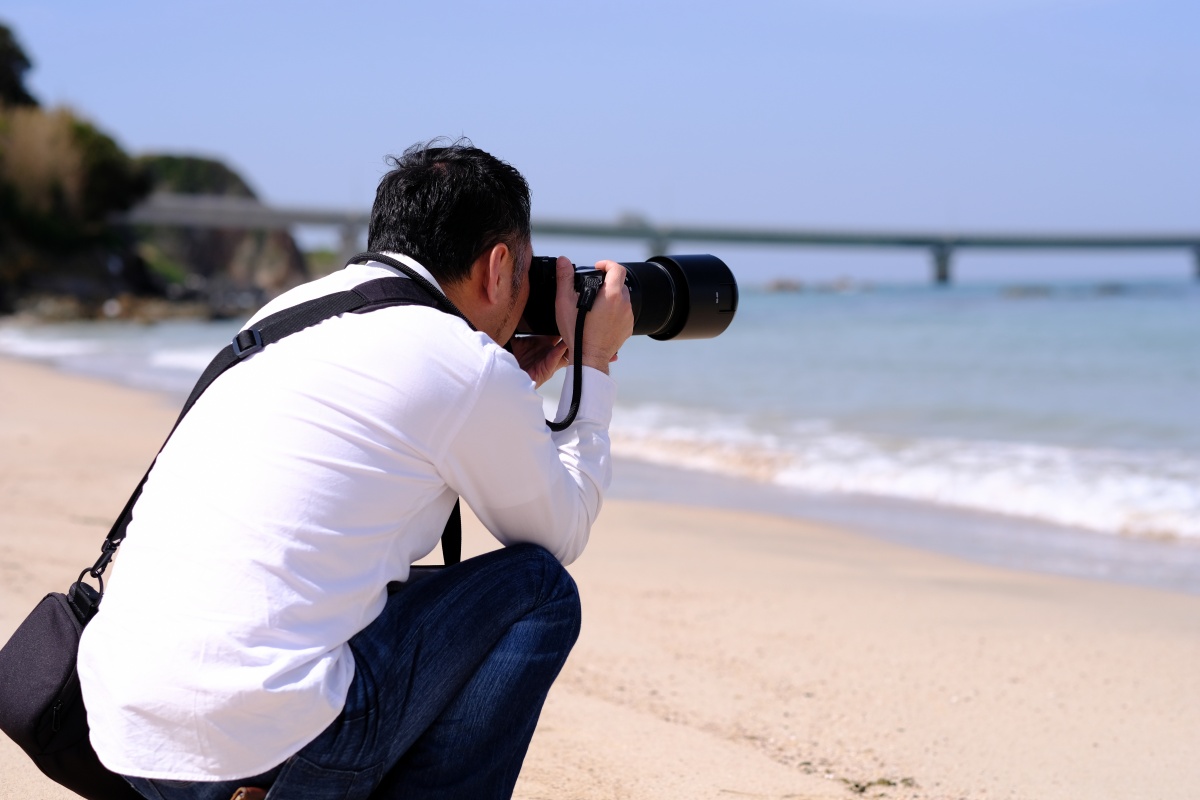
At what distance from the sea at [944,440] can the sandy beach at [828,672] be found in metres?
0.78

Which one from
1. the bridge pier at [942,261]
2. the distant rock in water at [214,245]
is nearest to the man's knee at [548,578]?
the bridge pier at [942,261]

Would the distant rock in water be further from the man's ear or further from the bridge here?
the man's ear

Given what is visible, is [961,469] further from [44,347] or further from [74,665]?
[44,347]

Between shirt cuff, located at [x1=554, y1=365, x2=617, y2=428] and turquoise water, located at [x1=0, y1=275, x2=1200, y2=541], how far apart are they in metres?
3.73

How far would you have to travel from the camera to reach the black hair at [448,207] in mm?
1288

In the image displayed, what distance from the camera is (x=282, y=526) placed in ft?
3.69

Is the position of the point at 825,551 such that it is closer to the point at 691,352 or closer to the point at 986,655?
the point at 986,655

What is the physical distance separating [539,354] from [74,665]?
718 millimetres

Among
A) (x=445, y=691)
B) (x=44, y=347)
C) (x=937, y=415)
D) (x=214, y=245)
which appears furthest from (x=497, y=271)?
(x=214, y=245)

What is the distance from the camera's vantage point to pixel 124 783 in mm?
1298

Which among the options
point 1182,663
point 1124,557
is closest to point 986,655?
point 1182,663

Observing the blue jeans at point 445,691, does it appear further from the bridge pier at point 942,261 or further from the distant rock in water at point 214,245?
the distant rock in water at point 214,245

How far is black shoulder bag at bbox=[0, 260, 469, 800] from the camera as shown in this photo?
125 centimetres

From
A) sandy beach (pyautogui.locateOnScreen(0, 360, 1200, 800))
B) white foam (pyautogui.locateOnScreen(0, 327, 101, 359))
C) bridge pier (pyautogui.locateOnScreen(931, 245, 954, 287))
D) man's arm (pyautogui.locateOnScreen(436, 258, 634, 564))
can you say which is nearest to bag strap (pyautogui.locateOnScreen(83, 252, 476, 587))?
man's arm (pyautogui.locateOnScreen(436, 258, 634, 564))
